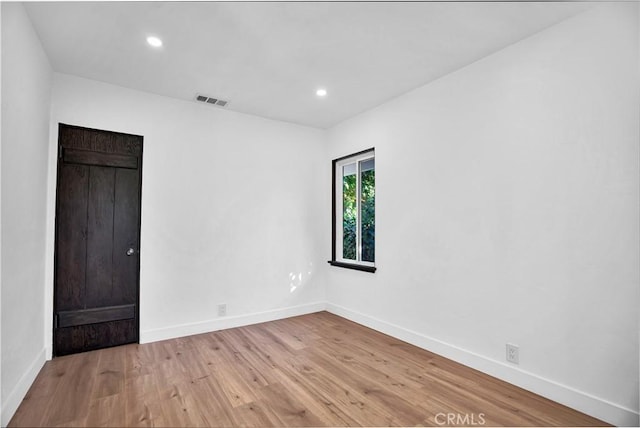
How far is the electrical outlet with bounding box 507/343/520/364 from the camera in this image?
2.49 metres

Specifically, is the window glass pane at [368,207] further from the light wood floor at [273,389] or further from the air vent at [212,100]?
the air vent at [212,100]

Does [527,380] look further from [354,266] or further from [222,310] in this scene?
[222,310]

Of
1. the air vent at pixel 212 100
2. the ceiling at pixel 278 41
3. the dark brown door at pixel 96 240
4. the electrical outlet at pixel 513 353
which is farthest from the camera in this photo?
the air vent at pixel 212 100

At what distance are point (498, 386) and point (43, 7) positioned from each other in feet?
13.6

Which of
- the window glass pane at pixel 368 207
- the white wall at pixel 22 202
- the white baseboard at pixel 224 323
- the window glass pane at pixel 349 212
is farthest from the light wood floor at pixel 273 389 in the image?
the window glass pane at pixel 349 212

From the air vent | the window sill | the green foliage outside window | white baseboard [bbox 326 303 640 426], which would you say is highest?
the air vent

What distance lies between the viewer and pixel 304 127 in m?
4.62

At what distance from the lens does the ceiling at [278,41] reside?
219cm

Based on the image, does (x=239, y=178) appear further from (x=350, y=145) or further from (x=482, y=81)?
(x=482, y=81)

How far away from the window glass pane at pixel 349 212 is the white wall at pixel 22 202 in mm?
3264

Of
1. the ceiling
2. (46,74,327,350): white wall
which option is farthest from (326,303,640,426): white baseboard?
the ceiling

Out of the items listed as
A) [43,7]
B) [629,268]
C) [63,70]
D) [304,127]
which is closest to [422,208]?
[629,268]

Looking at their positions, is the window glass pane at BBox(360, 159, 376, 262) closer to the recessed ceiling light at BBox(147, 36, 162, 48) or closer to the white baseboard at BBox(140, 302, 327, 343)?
the white baseboard at BBox(140, 302, 327, 343)

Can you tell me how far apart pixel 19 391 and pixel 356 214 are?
11.6 ft
